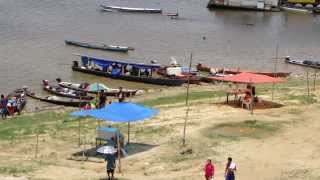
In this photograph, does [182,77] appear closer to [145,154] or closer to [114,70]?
[114,70]

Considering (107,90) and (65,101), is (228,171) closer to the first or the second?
(65,101)

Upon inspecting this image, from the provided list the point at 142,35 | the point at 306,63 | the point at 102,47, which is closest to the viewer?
the point at 306,63

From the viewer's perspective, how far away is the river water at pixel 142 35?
50562 millimetres

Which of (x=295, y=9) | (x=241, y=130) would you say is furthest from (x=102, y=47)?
(x=295, y=9)

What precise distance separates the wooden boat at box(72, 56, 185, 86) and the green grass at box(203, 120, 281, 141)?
17.4 metres

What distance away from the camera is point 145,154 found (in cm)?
2261

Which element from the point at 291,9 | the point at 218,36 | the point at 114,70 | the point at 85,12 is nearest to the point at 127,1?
the point at 85,12

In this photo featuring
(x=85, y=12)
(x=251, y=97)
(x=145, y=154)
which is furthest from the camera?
(x=85, y=12)

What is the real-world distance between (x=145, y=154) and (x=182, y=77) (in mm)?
21159

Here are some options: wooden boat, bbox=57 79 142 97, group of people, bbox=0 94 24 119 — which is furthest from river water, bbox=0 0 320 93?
group of people, bbox=0 94 24 119

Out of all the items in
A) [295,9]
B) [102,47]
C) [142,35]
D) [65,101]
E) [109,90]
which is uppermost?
[295,9]

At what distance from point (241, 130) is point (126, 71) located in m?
20.6

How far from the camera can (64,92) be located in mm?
39688

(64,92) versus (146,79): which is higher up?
(146,79)
